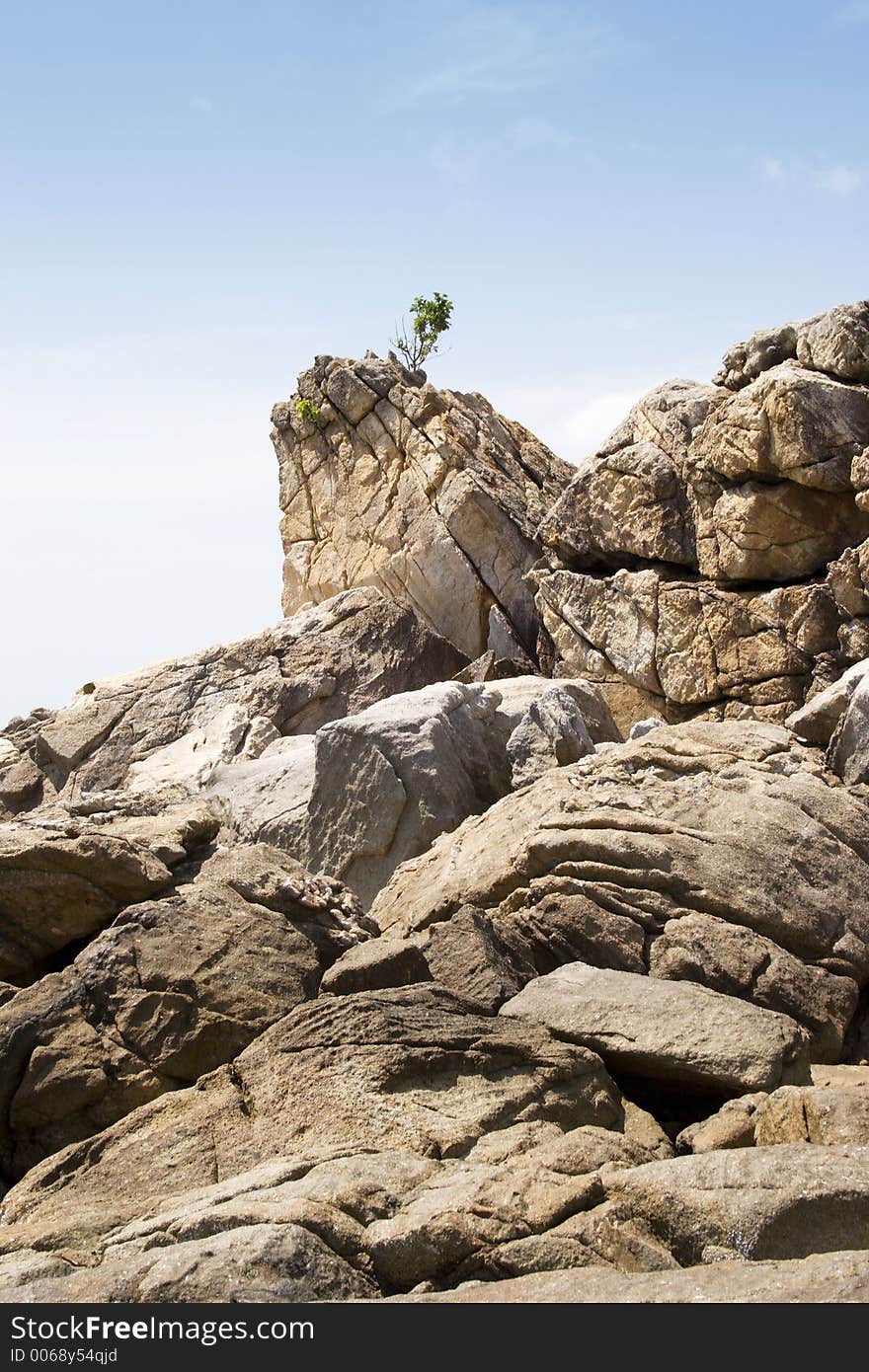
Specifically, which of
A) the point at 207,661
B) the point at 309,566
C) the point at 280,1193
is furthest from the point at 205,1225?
the point at 309,566

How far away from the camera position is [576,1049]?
38.7 ft

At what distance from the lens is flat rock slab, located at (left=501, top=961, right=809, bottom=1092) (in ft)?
38.7

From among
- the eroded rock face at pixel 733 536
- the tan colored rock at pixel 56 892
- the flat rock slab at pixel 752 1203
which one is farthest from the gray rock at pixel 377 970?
the eroded rock face at pixel 733 536

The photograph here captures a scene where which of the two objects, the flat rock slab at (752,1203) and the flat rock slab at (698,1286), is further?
the flat rock slab at (752,1203)

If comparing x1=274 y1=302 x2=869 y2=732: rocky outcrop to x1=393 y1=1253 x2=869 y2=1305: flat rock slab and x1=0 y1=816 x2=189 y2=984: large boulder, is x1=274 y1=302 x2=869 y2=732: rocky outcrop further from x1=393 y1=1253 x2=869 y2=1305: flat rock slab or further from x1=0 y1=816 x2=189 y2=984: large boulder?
x1=393 y1=1253 x2=869 y2=1305: flat rock slab

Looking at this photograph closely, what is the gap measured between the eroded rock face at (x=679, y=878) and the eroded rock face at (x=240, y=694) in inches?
549

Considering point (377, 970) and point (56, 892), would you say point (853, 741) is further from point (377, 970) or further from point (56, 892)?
point (56, 892)

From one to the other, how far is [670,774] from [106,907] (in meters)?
6.86

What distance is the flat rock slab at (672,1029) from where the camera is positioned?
11.8m

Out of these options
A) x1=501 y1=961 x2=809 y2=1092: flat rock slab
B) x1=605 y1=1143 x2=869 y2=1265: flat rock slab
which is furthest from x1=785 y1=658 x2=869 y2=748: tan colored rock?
x1=605 y1=1143 x2=869 y2=1265: flat rock slab

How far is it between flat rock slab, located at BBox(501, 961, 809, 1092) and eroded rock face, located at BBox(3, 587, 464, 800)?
18.1m

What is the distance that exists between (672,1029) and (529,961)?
7.65 ft

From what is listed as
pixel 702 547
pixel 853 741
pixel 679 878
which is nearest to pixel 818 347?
pixel 702 547

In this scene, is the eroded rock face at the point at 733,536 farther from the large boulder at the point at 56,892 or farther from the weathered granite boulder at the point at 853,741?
the large boulder at the point at 56,892
